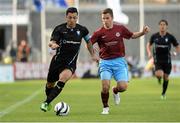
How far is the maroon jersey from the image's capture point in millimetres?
19109

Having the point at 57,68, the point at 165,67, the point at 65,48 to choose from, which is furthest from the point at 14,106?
the point at 165,67

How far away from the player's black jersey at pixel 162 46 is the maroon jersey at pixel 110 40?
269 inches

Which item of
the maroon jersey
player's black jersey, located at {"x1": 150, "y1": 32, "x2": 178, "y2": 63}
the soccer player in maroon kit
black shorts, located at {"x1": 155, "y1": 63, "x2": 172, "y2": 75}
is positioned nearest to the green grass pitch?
black shorts, located at {"x1": 155, "y1": 63, "x2": 172, "y2": 75}

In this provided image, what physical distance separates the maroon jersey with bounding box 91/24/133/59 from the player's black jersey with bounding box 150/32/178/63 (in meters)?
6.84

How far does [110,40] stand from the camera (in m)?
19.2

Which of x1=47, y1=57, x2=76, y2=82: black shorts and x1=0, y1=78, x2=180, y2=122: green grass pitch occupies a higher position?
x1=47, y1=57, x2=76, y2=82: black shorts

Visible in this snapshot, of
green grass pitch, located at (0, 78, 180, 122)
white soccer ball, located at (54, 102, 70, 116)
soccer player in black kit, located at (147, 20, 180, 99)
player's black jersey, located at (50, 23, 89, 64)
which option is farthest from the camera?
soccer player in black kit, located at (147, 20, 180, 99)

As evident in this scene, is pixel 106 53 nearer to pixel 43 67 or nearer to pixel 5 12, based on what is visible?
pixel 43 67

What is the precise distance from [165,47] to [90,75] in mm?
21161

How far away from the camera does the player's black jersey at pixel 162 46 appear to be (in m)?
26.0

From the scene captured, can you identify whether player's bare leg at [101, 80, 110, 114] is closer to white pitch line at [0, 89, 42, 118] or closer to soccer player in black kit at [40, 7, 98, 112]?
soccer player in black kit at [40, 7, 98, 112]

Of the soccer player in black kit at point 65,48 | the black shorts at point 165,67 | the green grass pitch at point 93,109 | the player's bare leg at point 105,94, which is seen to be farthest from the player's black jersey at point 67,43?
the black shorts at point 165,67

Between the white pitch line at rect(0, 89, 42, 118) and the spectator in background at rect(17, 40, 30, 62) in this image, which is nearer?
the white pitch line at rect(0, 89, 42, 118)

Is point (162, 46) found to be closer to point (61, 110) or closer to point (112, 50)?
point (112, 50)
